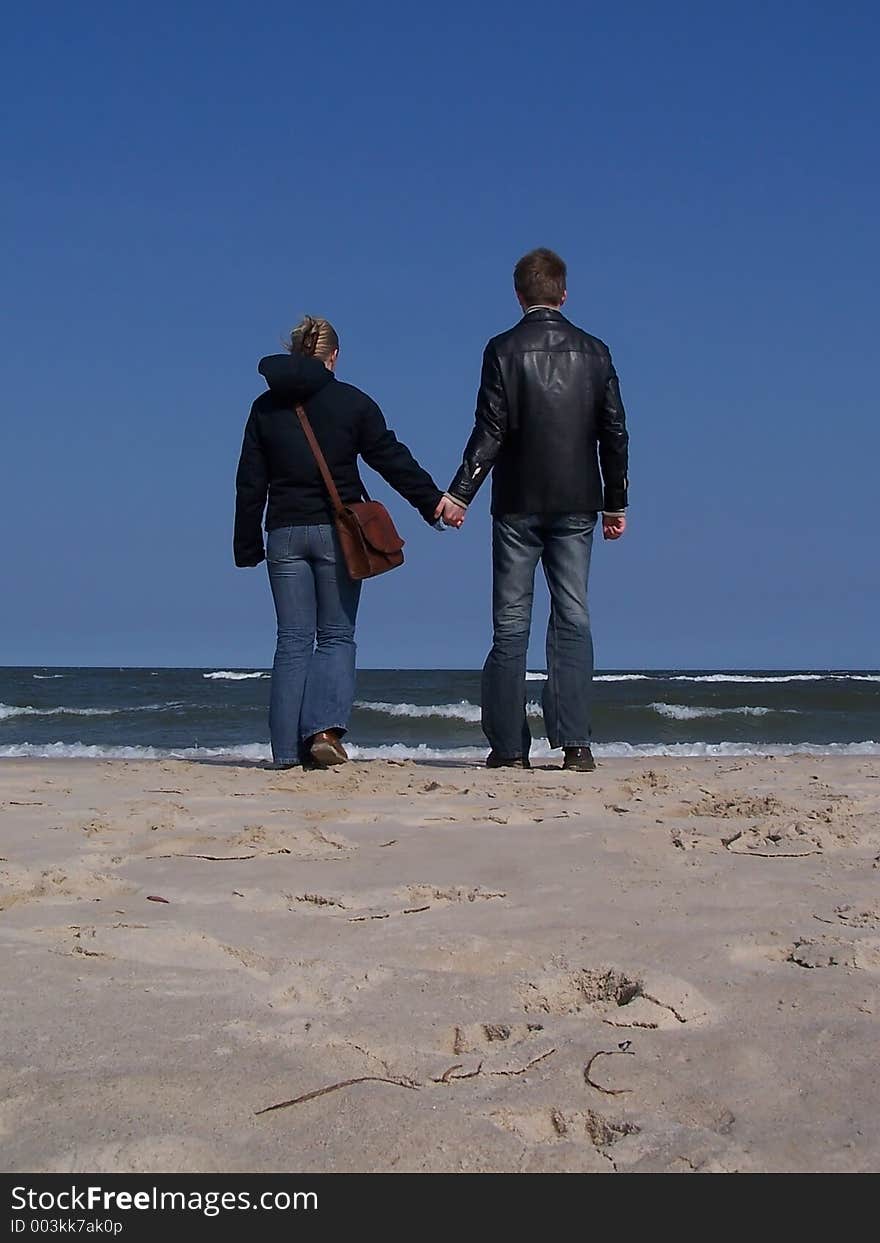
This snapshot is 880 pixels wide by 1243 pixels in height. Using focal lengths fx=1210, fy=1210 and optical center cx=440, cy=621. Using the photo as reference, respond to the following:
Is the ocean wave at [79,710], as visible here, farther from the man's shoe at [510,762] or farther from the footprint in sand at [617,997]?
the footprint in sand at [617,997]

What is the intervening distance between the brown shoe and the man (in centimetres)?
64

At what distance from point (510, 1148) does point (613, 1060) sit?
0.95 feet

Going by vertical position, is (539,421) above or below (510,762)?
above

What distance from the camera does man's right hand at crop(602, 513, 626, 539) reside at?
195 inches

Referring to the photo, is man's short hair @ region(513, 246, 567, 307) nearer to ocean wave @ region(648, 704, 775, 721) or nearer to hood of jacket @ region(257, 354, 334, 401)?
hood of jacket @ region(257, 354, 334, 401)

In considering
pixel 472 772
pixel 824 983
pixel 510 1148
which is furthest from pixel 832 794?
pixel 510 1148

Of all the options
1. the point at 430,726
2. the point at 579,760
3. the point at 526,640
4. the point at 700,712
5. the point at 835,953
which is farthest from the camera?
the point at 700,712

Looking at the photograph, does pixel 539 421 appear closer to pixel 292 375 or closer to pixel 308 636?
pixel 292 375

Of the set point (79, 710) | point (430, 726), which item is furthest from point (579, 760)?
point (79, 710)

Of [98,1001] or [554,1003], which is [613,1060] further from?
[98,1001]

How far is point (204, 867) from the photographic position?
2855 mm

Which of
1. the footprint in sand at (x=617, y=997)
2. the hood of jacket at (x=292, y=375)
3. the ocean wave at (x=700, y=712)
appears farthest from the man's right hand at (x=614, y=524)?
the ocean wave at (x=700, y=712)

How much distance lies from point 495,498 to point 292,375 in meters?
0.98

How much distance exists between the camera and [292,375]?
5008 millimetres
